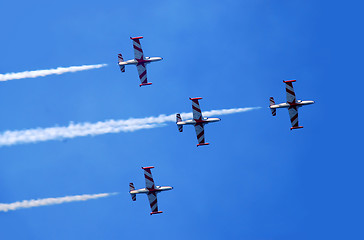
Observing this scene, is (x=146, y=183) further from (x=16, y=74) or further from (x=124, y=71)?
(x=16, y=74)

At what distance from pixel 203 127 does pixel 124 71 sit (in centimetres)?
1592

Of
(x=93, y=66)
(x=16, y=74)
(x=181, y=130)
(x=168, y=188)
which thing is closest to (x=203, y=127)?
(x=181, y=130)

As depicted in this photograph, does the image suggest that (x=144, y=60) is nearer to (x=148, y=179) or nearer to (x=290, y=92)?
(x=148, y=179)

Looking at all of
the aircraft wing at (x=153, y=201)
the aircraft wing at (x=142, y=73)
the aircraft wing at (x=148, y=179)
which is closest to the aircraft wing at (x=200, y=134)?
the aircraft wing at (x=148, y=179)

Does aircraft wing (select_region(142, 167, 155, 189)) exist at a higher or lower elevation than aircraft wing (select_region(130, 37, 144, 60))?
lower

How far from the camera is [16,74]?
99.1m

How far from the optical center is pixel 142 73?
10700 cm

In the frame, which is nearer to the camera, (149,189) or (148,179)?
(148,179)

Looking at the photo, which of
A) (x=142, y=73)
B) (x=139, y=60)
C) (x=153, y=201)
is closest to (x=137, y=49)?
(x=139, y=60)

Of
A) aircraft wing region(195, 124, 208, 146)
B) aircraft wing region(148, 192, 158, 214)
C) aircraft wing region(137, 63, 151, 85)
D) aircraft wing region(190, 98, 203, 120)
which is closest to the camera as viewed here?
aircraft wing region(190, 98, 203, 120)

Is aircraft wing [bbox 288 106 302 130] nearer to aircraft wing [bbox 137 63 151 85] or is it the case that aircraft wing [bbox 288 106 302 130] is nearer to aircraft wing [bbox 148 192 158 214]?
aircraft wing [bbox 137 63 151 85]

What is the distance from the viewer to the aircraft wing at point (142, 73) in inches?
4188

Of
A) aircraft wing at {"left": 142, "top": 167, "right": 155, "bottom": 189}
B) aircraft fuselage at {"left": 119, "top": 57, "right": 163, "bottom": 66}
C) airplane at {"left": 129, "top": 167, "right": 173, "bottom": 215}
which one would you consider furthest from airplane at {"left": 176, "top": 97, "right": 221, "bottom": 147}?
aircraft fuselage at {"left": 119, "top": 57, "right": 163, "bottom": 66}

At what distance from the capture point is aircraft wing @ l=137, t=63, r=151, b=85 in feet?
349
